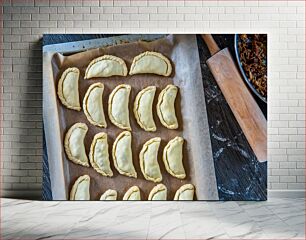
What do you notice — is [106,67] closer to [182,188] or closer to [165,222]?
[182,188]

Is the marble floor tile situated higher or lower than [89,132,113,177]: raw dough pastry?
lower

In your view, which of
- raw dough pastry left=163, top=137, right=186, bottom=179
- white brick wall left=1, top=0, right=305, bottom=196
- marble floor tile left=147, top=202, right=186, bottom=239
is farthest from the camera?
white brick wall left=1, top=0, right=305, bottom=196

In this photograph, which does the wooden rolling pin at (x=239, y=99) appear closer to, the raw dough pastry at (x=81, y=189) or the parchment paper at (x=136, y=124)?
the parchment paper at (x=136, y=124)

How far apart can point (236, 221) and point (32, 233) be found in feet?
4.77

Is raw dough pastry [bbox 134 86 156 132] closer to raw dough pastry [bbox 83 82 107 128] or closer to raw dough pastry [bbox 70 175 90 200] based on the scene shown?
raw dough pastry [bbox 83 82 107 128]

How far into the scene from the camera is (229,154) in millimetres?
4648

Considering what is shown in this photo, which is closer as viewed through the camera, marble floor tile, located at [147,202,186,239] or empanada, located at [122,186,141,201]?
marble floor tile, located at [147,202,186,239]

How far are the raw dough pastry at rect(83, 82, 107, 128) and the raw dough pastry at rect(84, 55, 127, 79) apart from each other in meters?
0.12

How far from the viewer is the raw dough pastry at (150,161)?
4.62 meters

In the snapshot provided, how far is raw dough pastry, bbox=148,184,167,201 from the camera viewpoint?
4.63 meters

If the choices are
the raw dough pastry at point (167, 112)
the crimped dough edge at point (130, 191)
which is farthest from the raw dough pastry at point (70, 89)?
the crimped dough edge at point (130, 191)

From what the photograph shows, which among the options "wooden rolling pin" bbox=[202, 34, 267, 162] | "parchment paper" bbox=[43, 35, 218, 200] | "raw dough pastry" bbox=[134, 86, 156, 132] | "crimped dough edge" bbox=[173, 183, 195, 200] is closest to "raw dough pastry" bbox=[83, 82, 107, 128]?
"parchment paper" bbox=[43, 35, 218, 200]

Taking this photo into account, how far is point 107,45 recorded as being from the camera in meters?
4.73

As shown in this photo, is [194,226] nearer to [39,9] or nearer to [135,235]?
[135,235]
